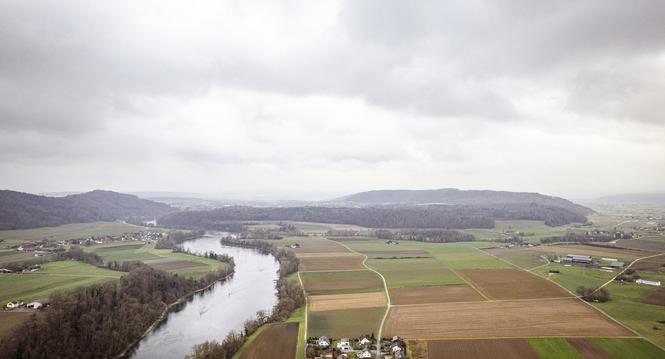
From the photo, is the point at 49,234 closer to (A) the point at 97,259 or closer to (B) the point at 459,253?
(A) the point at 97,259

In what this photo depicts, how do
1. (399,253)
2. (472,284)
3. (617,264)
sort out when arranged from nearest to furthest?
(472,284) < (617,264) < (399,253)

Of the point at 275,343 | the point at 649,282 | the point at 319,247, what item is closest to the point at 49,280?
the point at 275,343

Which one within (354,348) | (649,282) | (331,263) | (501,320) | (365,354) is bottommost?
(354,348)

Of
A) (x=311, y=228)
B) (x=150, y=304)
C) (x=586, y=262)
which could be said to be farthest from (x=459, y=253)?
(x=311, y=228)

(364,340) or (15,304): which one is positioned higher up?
(15,304)

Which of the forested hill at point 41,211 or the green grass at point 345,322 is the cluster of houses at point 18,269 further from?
the forested hill at point 41,211

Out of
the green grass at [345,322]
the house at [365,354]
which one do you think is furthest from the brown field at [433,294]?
the house at [365,354]

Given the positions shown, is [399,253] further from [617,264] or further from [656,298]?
[656,298]

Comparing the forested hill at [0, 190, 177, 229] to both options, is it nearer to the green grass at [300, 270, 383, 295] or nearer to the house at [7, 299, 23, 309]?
the house at [7, 299, 23, 309]
